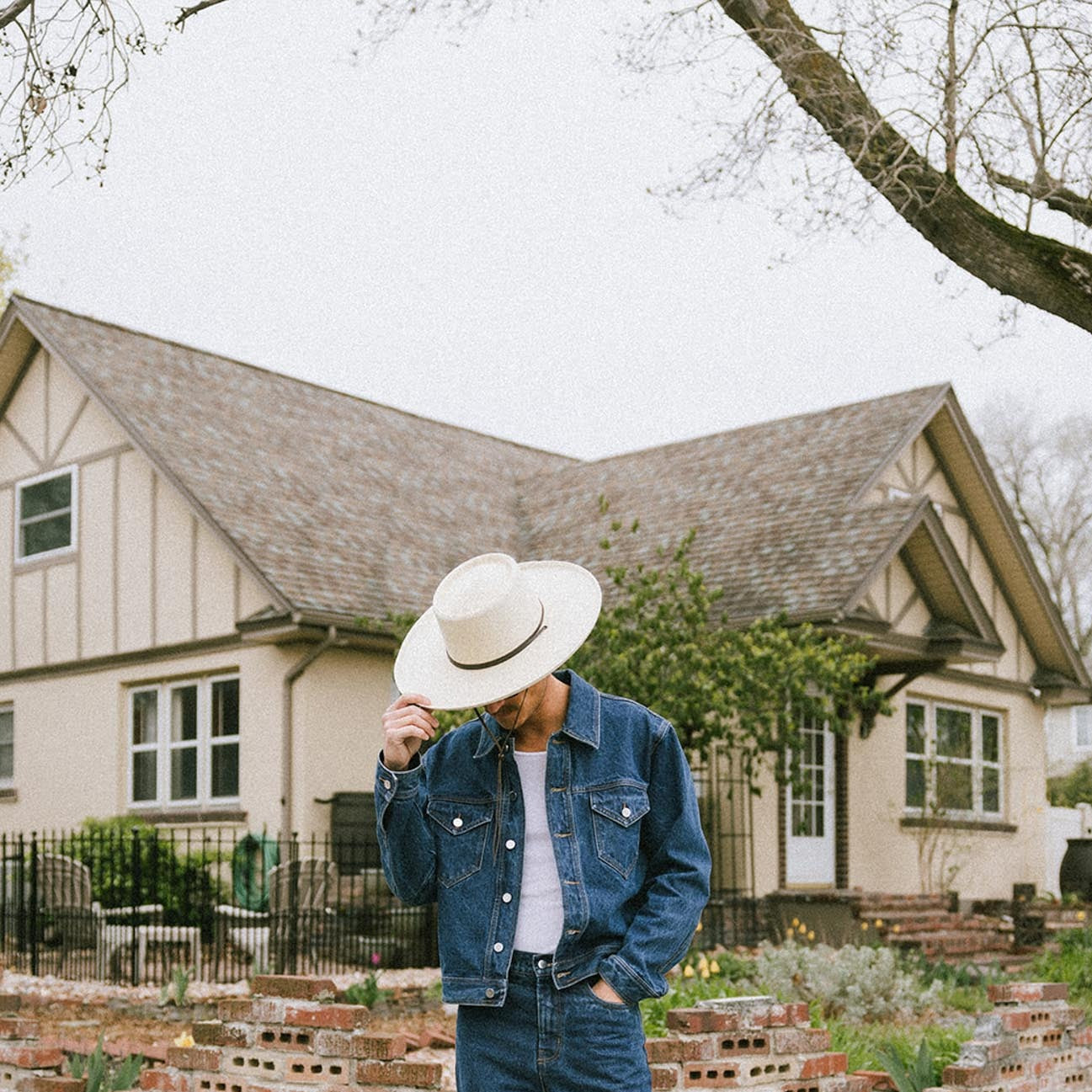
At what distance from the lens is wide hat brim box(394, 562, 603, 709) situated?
3594 millimetres

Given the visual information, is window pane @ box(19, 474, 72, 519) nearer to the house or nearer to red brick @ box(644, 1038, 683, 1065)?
the house

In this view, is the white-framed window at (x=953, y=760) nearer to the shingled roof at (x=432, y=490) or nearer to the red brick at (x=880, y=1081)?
the shingled roof at (x=432, y=490)

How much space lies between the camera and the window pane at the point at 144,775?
17.9 metres

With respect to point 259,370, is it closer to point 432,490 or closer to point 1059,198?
point 432,490

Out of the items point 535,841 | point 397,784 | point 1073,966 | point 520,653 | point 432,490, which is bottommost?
point 1073,966

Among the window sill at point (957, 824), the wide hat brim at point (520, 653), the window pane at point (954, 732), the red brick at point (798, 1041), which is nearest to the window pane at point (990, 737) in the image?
the window pane at point (954, 732)

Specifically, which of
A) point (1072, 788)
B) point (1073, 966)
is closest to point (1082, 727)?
point (1072, 788)

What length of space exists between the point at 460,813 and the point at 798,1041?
2216 mm

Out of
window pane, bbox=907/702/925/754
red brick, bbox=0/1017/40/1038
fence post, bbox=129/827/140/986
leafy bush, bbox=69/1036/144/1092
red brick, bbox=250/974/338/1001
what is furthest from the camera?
window pane, bbox=907/702/925/754

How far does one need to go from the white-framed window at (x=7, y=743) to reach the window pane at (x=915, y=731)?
10902mm

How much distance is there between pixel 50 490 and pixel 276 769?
5413 millimetres

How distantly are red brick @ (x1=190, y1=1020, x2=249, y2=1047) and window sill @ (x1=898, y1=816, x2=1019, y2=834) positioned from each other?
1365cm

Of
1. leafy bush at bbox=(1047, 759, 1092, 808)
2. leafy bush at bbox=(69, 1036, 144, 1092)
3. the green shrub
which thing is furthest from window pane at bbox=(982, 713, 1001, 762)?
leafy bush at bbox=(69, 1036, 144, 1092)

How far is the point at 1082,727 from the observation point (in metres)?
45.8
